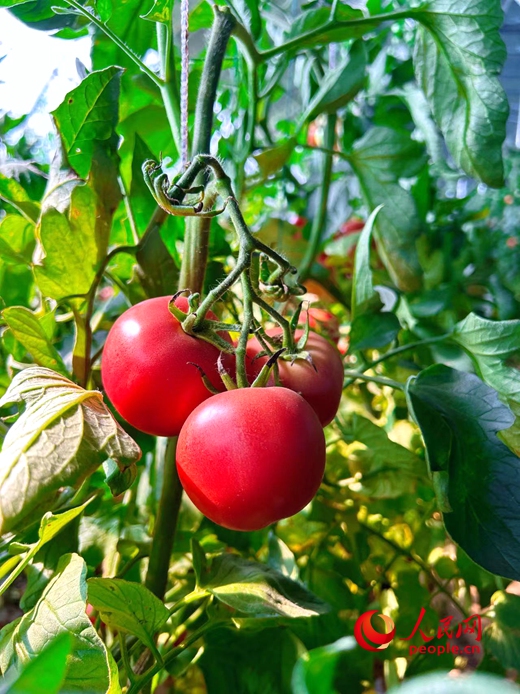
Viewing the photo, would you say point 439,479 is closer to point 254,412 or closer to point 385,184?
point 254,412

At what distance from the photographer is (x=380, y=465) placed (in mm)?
569

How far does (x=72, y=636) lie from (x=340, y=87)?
1.79 feet

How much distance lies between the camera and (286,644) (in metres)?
0.43

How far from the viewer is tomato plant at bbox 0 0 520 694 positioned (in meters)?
0.28

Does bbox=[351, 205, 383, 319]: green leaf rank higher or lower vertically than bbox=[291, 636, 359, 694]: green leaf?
lower

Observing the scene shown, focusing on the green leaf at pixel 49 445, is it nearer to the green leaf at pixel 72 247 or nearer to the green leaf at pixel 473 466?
the green leaf at pixel 72 247

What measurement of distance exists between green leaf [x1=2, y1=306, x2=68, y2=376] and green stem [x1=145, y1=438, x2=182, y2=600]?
0.10 m

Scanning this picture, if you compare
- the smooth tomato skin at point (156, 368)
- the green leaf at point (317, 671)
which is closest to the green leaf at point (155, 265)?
the smooth tomato skin at point (156, 368)

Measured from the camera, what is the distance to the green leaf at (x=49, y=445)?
23cm

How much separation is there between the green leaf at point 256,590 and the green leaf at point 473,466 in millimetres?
108

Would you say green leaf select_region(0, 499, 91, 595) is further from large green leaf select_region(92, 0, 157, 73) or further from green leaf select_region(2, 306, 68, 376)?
large green leaf select_region(92, 0, 157, 73)

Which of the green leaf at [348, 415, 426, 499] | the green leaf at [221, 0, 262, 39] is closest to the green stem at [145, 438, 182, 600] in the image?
the green leaf at [348, 415, 426, 499]

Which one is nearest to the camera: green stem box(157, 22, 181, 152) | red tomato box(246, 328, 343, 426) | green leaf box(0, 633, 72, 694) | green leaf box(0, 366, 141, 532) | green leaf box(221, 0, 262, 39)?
green leaf box(0, 633, 72, 694)

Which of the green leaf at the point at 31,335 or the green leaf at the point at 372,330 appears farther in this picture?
the green leaf at the point at 372,330
